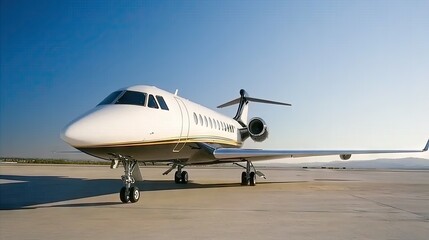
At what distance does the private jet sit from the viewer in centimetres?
740

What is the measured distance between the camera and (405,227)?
557cm

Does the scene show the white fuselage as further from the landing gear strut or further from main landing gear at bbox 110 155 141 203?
the landing gear strut

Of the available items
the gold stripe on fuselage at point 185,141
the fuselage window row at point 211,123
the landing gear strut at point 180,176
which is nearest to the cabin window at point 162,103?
the gold stripe on fuselage at point 185,141

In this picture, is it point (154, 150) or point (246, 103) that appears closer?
point (154, 150)

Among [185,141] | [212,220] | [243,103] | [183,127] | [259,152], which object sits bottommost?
[212,220]

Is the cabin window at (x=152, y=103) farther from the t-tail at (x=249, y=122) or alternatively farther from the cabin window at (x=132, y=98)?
the t-tail at (x=249, y=122)

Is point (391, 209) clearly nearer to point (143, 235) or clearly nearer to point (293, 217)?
point (293, 217)

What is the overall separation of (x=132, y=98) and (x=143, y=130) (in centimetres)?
99

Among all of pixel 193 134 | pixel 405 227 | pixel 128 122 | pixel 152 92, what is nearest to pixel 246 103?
pixel 193 134

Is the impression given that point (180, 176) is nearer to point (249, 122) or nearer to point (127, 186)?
point (249, 122)

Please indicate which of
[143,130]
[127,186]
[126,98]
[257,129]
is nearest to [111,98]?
[126,98]

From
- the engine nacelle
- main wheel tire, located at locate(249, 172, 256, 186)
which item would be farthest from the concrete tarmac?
the engine nacelle

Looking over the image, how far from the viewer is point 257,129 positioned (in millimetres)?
18625

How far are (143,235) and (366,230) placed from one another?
3.11 m
